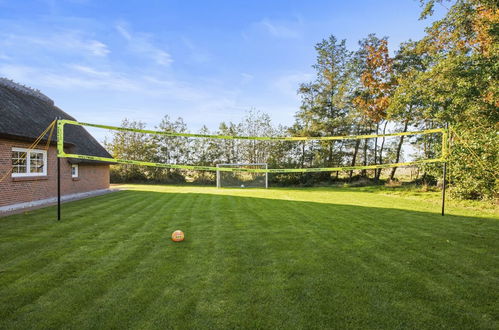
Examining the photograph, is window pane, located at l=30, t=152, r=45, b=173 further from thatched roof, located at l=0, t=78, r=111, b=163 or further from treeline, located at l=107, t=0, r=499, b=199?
treeline, located at l=107, t=0, r=499, b=199

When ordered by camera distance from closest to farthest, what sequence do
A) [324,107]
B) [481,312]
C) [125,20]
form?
1. [481,312]
2. [125,20]
3. [324,107]

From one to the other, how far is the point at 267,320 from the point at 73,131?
1949 cm

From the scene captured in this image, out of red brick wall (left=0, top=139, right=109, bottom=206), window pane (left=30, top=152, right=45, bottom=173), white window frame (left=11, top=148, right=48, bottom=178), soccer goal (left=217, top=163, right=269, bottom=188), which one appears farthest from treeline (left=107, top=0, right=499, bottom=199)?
window pane (left=30, top=152, right=45, bottom=173)

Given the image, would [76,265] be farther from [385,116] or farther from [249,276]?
[385,116]

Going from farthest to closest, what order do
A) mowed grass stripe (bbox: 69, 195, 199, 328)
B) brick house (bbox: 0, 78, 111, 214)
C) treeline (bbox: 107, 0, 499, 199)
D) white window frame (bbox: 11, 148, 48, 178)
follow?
1. treeline (bbox: 107, 0, 499, 199)
2. white window frame (bbox: 11, 148, 48, 178)
3. brick house (bbox: 0, 78, 111, 214)
4. mowed grass stripe (bbox: 69, 195, 199, 328)

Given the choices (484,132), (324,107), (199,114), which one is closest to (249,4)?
(484,132)

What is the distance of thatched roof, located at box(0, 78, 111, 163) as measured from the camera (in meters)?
10.1

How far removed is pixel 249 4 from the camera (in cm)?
1270

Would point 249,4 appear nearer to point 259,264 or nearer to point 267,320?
point 259,264

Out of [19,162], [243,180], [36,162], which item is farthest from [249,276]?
[243,180]

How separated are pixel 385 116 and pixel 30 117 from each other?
27.2 m

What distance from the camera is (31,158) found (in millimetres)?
11094

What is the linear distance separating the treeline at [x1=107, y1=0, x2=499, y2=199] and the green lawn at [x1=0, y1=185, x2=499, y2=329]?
5.53m

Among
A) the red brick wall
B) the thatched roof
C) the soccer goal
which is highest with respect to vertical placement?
the thatched roof
